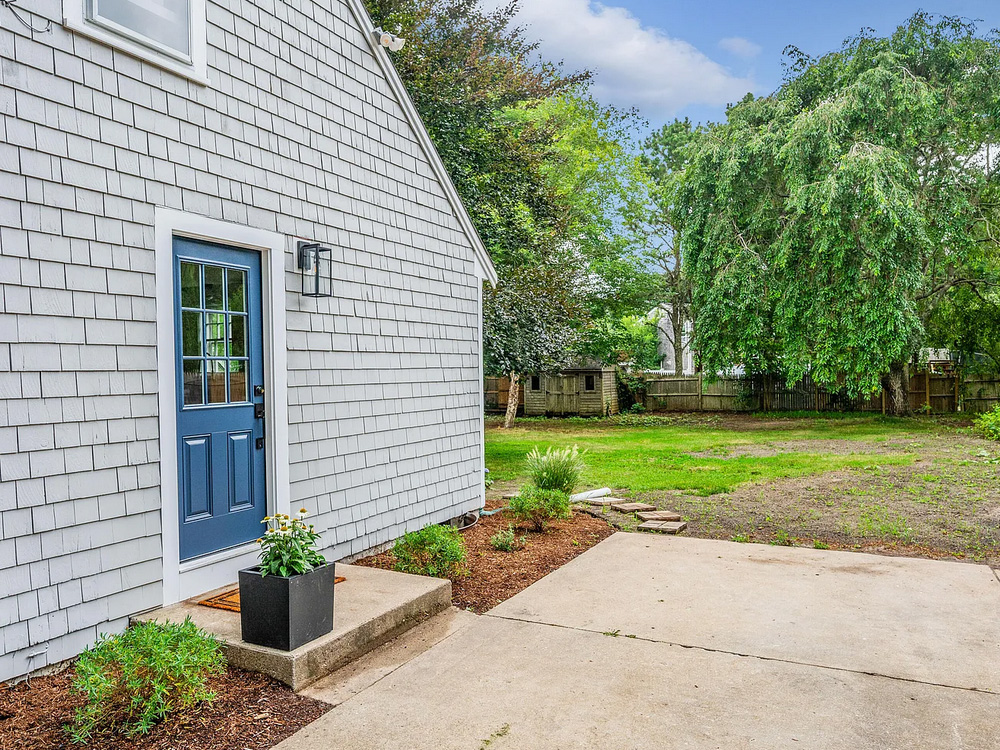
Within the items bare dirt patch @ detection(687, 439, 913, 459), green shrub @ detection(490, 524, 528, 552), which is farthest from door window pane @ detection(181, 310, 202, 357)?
bare dirt patch @ detection(687, 439, 913, 459)

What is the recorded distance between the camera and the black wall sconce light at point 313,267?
475 centimetres

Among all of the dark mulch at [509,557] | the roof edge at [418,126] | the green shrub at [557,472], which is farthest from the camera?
the green shrub at [557,472]

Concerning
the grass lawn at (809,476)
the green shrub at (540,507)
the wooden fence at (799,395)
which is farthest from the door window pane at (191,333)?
the wooden fence at (799,395)

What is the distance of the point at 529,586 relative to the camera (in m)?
4.75

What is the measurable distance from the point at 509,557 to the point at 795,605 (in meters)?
2.09

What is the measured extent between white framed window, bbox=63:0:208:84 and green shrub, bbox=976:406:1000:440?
13840 millimetres

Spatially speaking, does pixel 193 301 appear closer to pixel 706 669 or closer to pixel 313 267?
pixel 313 267

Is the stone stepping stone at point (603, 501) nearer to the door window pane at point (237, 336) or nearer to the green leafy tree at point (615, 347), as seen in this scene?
the door window pane at point (237, 336)

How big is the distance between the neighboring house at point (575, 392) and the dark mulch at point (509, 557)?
12.9 meters

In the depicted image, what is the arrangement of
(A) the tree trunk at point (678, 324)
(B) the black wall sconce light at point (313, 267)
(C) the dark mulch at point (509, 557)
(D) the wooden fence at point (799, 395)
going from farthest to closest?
(A) the tree trunk at point (678, 324) < (D) the wooden fence at point (799, 395) < (B) the black wall sconce light at point (313, 267) < (C) the dark mulch at point (509, 557)

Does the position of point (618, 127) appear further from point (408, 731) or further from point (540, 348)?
point (408, 731)

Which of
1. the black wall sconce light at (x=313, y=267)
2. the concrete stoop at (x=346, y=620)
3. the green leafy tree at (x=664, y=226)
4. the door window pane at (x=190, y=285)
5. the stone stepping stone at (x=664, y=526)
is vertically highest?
the green leafy tree at (x=664, y=226)

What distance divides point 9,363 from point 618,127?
22426 mm

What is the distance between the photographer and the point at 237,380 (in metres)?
4.28
